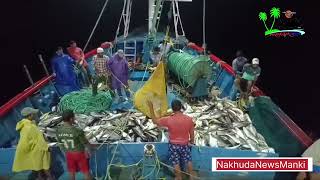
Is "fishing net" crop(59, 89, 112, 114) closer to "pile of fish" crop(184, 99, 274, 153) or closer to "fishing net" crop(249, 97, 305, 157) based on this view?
"pile of fish" crop(184, 99, 274, 153)

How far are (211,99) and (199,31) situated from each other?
86.9 ft

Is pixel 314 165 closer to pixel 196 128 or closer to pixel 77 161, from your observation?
pixel 196 128

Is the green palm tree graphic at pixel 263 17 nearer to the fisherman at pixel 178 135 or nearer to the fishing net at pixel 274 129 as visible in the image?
the fishing net at pixel 274 129

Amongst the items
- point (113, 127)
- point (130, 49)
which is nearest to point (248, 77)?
point (113, 127)

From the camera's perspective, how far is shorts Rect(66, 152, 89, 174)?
21.6 ft

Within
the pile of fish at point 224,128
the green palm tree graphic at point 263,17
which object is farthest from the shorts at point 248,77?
the green palm tree graphic at point 263,17

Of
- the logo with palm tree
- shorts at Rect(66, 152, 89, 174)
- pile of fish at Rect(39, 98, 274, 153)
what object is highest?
the logo with palm tree

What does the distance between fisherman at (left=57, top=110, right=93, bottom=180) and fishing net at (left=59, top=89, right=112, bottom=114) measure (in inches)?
127

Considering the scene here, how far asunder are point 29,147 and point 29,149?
0.05 meters

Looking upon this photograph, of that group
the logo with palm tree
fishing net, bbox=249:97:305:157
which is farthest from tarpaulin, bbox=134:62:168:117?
the logo with palm tree

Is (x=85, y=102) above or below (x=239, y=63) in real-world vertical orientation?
below

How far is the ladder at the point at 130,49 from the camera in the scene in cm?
1638

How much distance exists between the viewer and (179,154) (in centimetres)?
681

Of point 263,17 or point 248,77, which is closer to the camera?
point 248,77
